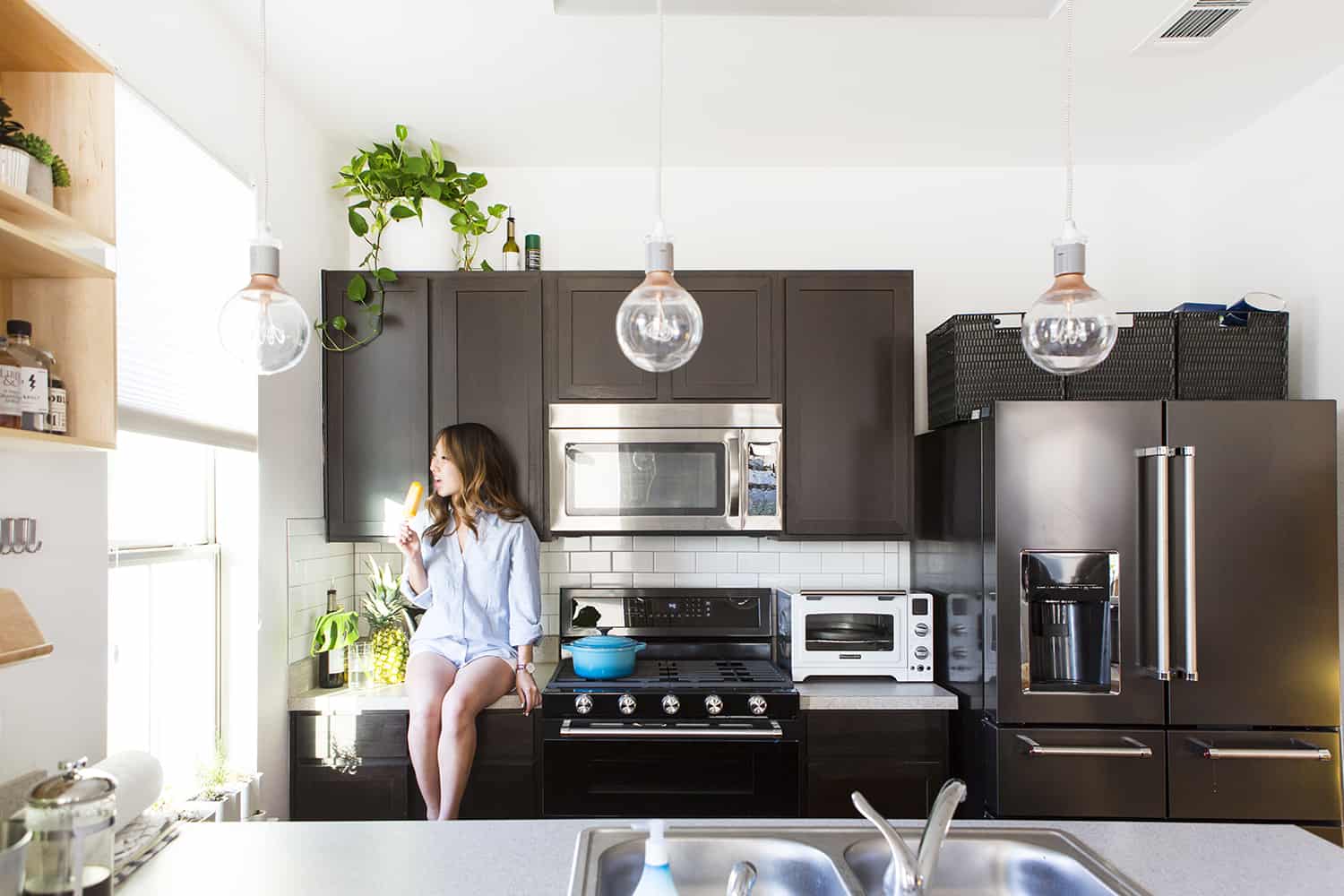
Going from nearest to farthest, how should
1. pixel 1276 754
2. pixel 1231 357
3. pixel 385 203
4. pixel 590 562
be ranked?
1. pixel 1276 754
2. pixel 1231 357
3. pixel 385 203
4. pixel 590 562

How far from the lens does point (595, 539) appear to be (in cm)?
361

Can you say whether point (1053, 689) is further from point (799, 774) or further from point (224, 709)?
point (224, 709)

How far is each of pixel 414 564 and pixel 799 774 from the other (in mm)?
1458

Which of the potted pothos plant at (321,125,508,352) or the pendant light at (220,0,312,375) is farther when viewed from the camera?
the potted pothos plant at (321,125,508,352)

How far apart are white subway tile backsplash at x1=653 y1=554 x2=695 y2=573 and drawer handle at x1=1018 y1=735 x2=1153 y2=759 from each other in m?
1.38

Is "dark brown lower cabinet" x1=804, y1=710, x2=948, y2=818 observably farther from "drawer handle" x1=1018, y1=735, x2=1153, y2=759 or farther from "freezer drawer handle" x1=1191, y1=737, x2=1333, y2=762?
"freezer drawer handle" x1=1191, y1=737, x2=1333, y2=762

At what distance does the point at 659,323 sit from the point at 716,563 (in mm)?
2259

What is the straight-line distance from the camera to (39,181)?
1541 mm

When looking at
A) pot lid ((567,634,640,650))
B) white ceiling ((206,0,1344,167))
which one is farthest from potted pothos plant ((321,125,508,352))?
pot lid ((567,634,640,650))

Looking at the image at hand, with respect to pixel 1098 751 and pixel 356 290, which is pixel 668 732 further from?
pixel 356 290

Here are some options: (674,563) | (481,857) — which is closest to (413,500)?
(674,563)

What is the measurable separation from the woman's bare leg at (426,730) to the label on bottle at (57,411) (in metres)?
1.56

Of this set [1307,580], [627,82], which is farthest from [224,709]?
[1307,580]

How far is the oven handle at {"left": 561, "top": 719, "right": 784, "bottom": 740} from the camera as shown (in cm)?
296
